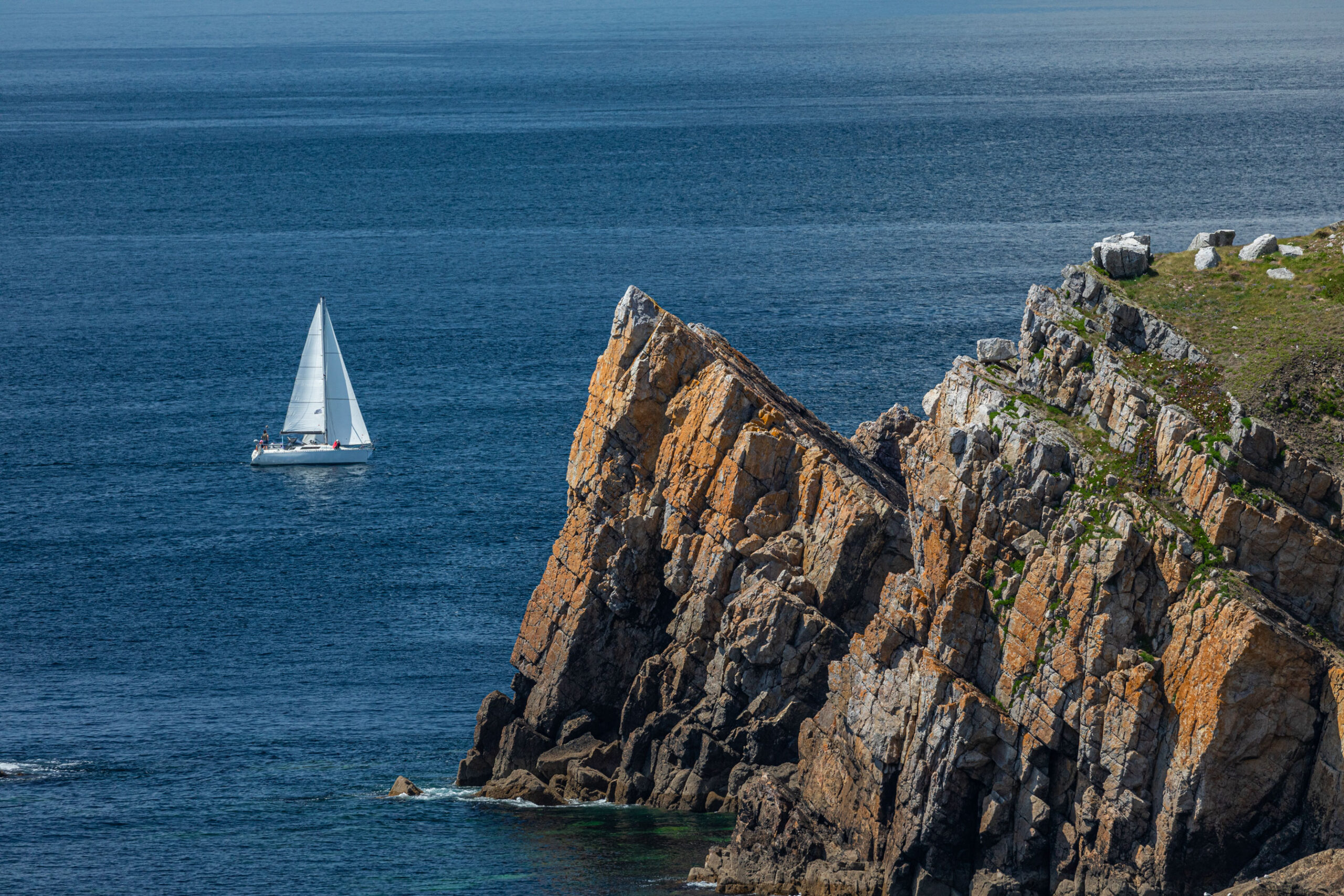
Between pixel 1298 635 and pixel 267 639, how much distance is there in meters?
59.4

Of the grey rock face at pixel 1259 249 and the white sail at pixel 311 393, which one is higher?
the white sail at pixel 311 393

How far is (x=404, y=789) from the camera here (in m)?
73.4

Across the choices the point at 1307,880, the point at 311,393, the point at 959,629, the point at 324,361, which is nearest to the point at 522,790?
the point at 959,629

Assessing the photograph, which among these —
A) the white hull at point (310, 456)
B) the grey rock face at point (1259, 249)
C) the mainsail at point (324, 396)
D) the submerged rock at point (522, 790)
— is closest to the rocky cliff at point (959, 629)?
the submerged rock at point (522, 790)

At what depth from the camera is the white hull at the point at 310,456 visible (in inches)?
5285

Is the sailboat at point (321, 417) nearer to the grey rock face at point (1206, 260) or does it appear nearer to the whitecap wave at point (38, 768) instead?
the whitecap wave at point (38, 768)

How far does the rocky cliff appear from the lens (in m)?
51.7

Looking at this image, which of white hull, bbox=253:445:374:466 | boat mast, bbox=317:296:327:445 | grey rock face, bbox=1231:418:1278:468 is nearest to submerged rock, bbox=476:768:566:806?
grey rock face, bbox=1231:418:1278:468

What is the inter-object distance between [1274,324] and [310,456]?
88540 millimetres

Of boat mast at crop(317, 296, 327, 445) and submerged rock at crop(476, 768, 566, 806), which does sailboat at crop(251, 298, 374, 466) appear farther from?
submerged rock at crop(476, 768, 566, 806)

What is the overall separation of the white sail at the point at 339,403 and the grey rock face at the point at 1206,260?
81481 mm

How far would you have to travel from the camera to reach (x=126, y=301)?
180000 millimetres

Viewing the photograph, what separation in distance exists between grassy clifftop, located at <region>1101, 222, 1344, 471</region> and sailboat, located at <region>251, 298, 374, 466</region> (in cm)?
8044

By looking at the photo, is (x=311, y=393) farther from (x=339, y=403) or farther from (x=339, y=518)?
(x=339, y=518)
